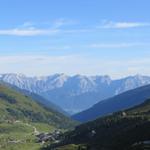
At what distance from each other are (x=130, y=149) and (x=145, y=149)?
55.8 ft

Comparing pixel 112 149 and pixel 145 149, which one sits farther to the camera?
pixel 112 149

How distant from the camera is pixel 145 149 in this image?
140000 mm

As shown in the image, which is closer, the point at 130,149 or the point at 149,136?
the point at 130,149

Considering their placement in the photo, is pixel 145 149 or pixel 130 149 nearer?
pixel 145 149

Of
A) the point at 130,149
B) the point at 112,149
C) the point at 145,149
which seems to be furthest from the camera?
the point at 112,149

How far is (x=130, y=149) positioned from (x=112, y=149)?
3807cm

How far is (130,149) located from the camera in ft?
514

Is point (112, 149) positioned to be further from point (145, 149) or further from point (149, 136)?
point (145, 149)

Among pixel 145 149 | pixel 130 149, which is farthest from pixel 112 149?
pixel 145 149

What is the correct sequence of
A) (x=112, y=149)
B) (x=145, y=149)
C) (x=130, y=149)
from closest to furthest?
(x=145, y=149), (x=130, y=149), (x=112, y=149)

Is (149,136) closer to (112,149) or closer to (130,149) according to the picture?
(112,149)

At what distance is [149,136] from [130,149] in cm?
4519

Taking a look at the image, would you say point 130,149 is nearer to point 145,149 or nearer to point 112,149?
point 145,149

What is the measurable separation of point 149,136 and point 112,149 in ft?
57.8
